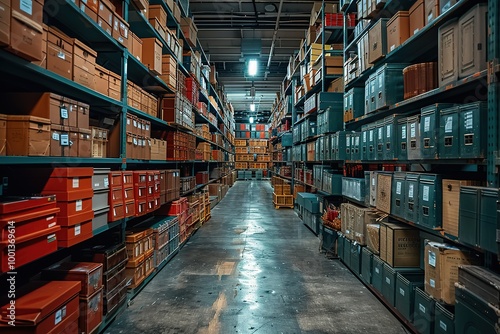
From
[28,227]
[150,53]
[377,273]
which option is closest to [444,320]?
[377,273]

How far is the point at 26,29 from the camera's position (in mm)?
1687

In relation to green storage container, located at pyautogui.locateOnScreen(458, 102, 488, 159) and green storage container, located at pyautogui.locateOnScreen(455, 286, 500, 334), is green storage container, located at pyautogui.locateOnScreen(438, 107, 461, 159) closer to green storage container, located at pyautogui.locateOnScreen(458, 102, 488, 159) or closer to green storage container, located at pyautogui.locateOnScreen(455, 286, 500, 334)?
green storage container, located at pyautogui.locateOnScreen(458, 102, 488, 159)

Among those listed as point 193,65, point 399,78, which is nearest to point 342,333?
point 399,78

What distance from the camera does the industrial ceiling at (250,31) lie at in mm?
8375

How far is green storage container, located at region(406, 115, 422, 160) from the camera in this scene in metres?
2.65

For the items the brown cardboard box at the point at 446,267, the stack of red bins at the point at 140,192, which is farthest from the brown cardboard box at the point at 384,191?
the stack of red bins at the point at 140,192

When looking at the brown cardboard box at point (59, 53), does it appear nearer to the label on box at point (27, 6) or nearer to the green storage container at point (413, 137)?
the label on box at point (27, 6)

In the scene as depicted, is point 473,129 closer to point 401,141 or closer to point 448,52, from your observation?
point 448,52

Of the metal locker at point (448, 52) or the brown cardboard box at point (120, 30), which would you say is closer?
the metal locker at point (448, 52)

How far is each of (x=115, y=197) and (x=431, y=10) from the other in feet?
10.8

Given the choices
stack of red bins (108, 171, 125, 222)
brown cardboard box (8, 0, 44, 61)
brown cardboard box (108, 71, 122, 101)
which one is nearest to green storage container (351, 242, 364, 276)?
stack of red bins (108, 171, 125, 222)

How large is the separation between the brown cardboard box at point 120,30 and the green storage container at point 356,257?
3.61 meters

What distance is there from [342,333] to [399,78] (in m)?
2.62

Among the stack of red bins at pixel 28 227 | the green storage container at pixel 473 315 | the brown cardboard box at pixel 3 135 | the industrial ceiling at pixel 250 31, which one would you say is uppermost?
the industrial ceiling at pixel 250 31
